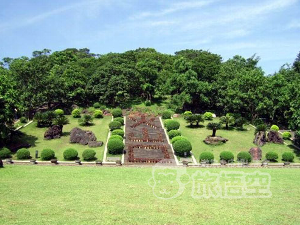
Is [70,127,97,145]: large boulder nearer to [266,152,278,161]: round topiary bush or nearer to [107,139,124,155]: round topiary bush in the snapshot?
[107,139,124,155]: round topiary bush

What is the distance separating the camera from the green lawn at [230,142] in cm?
3161

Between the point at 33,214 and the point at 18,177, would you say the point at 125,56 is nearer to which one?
the point at 18,177

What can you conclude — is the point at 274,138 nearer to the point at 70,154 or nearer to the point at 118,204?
the point at 70,154

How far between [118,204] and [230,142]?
23.0 metres

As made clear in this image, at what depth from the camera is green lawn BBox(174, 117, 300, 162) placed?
1244 inches

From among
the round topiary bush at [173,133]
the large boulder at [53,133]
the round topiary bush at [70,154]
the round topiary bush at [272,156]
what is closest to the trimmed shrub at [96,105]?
the large boulder at [53,133]

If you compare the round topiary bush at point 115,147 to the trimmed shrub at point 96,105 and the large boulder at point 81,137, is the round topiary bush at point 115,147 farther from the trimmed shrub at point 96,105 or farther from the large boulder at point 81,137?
the trimmed shrub at point 96,105

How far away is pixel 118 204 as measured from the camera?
12977 millimetres

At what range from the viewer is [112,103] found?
164ft

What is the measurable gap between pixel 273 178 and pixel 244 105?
23318 mm

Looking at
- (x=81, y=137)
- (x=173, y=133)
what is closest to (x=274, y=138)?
(x=173, y=133)

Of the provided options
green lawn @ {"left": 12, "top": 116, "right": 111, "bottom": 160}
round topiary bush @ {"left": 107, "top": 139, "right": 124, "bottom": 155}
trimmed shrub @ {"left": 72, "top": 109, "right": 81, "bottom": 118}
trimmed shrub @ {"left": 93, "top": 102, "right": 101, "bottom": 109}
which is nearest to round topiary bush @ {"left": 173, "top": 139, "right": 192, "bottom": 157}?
round topiary bush @ {"left": 107, "top": 139, "right": 124, "bottom": 155}

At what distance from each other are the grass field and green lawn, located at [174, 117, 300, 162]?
1315 centimetres

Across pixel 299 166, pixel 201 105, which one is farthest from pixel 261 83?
pixel 299 166
